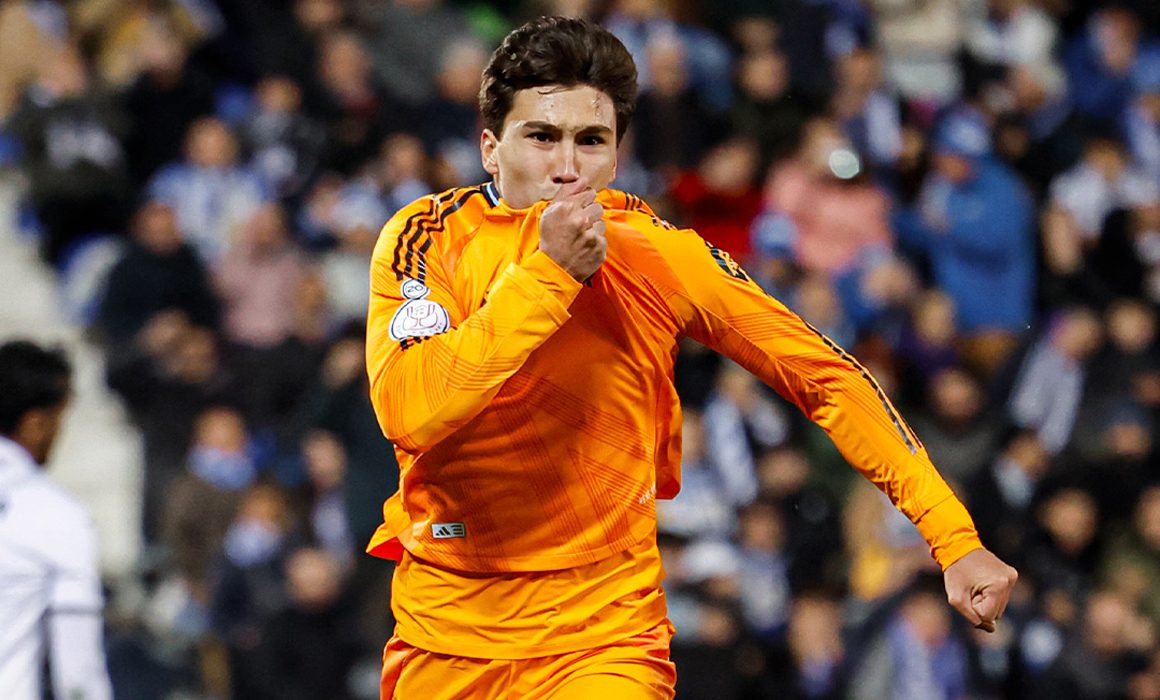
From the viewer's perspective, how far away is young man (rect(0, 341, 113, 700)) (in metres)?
4.30

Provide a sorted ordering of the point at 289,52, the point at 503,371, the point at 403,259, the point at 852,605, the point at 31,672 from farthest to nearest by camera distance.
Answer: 1. the point at 289,52
2. the point at 852,605
3. the point at 31,672
4. the point at 403,259
5. the point at 503,371

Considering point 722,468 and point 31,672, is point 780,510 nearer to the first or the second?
point 722,468

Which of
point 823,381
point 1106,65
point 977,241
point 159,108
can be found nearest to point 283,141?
point 159,108

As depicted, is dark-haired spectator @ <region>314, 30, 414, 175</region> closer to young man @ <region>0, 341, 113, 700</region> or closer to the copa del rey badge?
young man @ <region>0, 341, 113, 700</region>

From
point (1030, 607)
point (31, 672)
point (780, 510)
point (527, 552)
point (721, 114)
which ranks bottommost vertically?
point (1030, 607)

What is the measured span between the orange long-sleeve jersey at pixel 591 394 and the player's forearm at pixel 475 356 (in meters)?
0.18

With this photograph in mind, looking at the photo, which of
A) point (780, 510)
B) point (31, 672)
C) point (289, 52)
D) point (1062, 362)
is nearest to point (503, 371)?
point (31, 672)

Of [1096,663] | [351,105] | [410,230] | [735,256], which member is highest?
[351,105]

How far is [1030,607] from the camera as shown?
8.89m

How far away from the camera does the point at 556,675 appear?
3982 mm

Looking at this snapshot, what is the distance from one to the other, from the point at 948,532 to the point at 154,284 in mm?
7009

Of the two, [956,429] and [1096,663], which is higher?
[956,429]

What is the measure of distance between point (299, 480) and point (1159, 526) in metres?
4.51

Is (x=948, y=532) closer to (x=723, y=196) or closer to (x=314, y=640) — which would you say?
(x=314, y=640)
